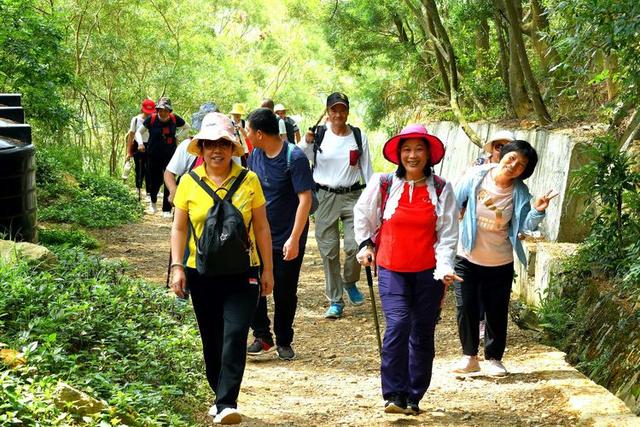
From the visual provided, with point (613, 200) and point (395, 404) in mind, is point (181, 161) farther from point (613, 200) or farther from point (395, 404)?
point (613, 200)

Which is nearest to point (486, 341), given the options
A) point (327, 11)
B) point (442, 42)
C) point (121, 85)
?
point (442, 42)

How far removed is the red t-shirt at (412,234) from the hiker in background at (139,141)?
10468 millimetres

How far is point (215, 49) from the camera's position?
131ft

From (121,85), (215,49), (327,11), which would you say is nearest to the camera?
(327,11)

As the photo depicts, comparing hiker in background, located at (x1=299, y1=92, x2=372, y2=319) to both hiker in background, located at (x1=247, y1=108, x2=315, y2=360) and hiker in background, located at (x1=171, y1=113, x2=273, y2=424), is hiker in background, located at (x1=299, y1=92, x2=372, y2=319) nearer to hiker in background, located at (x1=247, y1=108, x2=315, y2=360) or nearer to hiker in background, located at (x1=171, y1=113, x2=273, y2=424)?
hiker in background, located at (x1=247, y1=108, x2=315, y2=360)

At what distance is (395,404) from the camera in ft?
19.3

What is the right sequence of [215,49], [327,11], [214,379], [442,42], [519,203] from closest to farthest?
[214,379] → [519,203] → [442,42] → [327,11] → [215,49]

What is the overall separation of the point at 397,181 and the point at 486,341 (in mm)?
1804

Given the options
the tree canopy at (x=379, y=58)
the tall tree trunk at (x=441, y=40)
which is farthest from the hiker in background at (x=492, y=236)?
the tall tree trunk at (x=441, y=40)

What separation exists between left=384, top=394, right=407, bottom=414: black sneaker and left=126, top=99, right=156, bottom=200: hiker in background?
1061 cm

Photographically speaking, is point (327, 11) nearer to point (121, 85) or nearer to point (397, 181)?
point (121, 85)

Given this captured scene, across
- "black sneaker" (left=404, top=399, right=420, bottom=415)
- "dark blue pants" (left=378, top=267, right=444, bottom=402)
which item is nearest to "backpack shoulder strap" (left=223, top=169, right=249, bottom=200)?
"dark blue pants" (left=378, top=267, right=444, bottom=402)

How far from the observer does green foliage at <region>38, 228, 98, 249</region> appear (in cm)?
1158

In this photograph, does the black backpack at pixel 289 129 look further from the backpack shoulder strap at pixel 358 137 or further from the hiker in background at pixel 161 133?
the backpack shoulder strap at pixel 358 137
